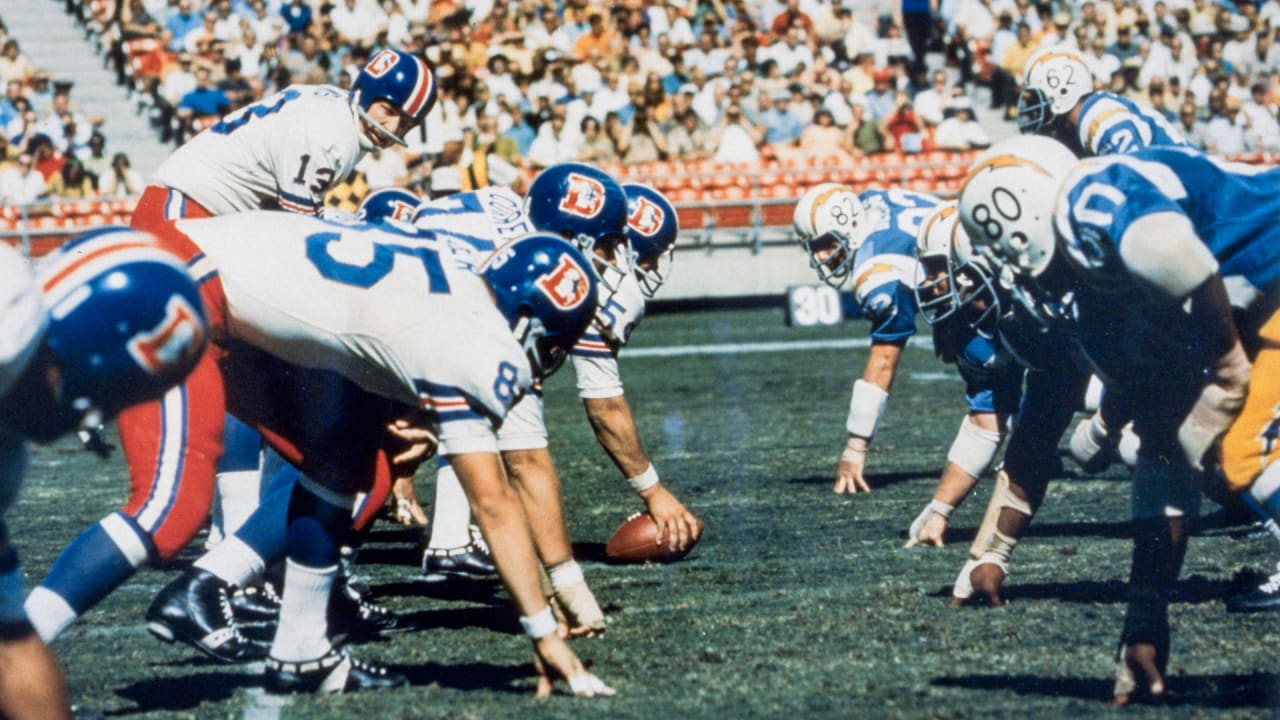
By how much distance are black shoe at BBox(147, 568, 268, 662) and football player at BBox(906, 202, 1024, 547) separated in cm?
281

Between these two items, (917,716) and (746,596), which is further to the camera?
(746,596)

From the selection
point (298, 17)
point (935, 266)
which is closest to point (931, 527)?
point (935, 266)

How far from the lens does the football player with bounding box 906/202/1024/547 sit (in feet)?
21.9

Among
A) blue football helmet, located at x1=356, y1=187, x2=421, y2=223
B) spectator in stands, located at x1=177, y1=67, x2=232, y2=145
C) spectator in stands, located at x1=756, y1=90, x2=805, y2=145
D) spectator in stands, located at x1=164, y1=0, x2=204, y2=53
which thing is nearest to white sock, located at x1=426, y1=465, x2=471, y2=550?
blue football helmet, located at x1=356, y1=187, x2=421, y2=223

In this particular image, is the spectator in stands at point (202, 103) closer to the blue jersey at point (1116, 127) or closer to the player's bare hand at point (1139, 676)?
the blue jersey at point (1116, 127)

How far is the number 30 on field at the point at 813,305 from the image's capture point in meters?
16.3

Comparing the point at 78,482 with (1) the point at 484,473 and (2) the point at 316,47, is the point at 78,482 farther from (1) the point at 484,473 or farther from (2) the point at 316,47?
(2) the point at 316,47

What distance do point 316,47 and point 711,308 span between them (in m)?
5.17

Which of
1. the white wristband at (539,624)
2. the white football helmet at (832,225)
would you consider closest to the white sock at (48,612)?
the white wristband at (539,624)

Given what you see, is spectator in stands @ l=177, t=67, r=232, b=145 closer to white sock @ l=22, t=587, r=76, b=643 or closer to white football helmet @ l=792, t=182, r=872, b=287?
white football helmet @ l=792, t=182, r=872, b=287

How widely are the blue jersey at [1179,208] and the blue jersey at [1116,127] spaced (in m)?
2.73

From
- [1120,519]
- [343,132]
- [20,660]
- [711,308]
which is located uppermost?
[343,132]

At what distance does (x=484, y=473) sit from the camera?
179 inches

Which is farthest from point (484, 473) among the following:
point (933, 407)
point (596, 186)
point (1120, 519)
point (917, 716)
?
point (933, 407)
